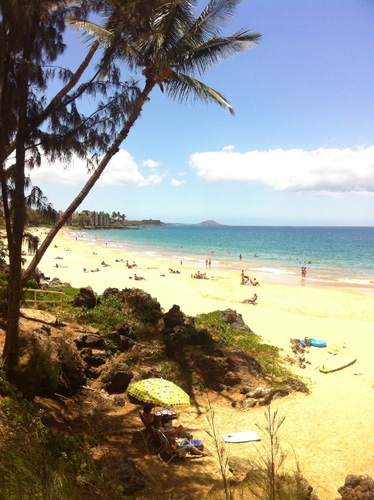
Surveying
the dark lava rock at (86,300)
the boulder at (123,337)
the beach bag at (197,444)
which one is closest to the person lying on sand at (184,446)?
the beach bag at (197,444)

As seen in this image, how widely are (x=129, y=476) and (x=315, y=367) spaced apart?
9514 millimetres

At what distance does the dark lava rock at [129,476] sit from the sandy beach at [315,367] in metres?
2.53

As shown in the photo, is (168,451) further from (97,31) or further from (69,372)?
(97,31)

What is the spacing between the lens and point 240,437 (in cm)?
753

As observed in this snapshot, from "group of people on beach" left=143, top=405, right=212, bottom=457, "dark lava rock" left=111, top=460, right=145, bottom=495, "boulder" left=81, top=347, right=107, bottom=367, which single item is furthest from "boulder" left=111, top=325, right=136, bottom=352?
"dark lava rock" left=111, top=460, right=145, bottom=495

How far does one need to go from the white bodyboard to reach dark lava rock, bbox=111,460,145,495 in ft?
8.94

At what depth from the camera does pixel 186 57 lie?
37.9ft

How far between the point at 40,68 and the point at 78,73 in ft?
5.24

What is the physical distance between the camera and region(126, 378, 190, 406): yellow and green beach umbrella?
→ 260 inches

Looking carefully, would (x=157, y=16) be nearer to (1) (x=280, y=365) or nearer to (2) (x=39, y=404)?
(2) (x=39, y=404)

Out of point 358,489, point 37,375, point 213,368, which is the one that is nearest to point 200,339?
point 213,368

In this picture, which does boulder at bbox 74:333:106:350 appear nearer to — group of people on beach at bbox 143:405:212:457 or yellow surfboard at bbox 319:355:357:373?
group of people on beach at bbox 143:405:212:457

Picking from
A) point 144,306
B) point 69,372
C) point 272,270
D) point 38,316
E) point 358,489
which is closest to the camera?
point 358,489

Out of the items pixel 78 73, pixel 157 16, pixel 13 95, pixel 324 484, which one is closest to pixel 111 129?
pixel 78 73
